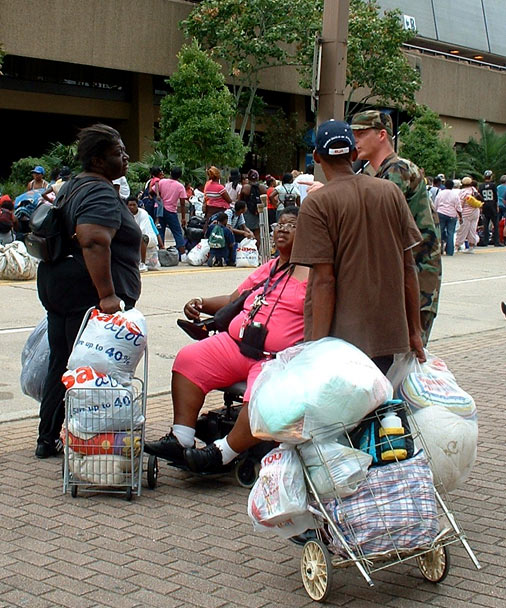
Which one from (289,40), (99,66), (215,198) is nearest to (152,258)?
(215,198)

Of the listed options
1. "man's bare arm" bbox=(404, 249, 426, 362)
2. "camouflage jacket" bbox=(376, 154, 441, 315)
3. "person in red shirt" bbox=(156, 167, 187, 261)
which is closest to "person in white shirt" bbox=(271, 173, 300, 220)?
"person in red shirt" bbox=(156, 167, 187, 261)

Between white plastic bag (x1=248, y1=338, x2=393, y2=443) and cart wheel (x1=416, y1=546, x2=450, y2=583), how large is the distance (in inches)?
26.2

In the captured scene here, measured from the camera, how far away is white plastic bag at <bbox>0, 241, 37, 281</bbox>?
46.0 feet

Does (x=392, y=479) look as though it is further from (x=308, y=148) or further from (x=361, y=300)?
(x=308, y=148)

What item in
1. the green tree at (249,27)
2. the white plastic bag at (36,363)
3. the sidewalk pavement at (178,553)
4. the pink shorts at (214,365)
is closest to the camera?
the sidewalk pavement at (178,553)

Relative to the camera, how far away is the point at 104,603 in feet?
12.5

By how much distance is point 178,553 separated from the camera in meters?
4.38

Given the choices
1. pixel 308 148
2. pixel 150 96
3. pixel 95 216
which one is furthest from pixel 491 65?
pixel 95 216

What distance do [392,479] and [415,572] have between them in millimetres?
572

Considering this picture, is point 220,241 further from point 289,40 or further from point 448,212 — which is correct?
point 289,40

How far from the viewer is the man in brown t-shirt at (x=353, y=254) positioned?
13.8ft

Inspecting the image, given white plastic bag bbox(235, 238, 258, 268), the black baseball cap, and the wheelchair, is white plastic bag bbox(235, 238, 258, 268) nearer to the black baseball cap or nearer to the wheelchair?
the wheelchair

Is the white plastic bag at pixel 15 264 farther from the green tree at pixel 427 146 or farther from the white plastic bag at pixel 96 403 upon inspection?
the green tree at pixel 427 146

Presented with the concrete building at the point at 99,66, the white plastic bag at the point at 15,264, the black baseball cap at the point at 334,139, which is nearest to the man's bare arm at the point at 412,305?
the black baseball cap at the point at 334,139
